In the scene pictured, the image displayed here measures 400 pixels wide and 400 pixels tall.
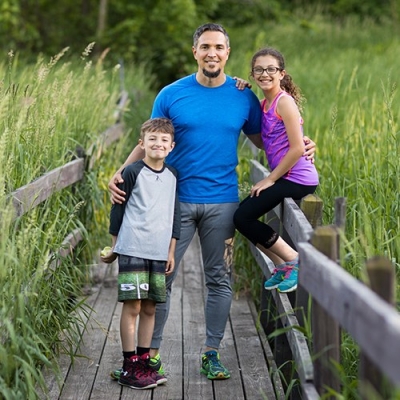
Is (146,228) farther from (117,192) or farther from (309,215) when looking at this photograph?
(309,215)

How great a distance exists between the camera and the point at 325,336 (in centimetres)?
332

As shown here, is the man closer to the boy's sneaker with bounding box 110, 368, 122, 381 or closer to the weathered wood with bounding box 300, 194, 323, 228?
the boy's sneaker with bounding box 110, 368, 122, 381

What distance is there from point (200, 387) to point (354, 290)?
→ 7.46 ft

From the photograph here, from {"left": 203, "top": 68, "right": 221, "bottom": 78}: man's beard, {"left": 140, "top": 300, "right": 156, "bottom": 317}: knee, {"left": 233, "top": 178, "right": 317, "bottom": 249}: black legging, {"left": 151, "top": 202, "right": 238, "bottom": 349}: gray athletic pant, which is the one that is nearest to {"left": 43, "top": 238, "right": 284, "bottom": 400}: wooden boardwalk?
{"left": 151, "top": 202, "right": 238, "bottom": 349}: gray athletic pant

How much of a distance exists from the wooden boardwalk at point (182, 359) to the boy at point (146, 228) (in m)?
0.21

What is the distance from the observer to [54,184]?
5266mm

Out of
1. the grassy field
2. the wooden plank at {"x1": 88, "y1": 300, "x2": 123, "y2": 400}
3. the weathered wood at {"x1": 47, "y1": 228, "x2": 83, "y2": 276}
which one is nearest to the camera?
the grassy field

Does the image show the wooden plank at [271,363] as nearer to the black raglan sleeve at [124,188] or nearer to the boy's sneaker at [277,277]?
the boy's sneaker at [277,277]

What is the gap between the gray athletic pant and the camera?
15.6 ft

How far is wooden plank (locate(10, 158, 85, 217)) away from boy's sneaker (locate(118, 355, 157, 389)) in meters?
0.95

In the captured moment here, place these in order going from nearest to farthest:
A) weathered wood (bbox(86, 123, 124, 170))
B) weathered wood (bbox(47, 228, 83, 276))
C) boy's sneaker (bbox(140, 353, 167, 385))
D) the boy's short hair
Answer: the boy's short hair
boy's sneaker (bbox(140, 353, 167, 385))
weathered wood (bbox(47, 228, 83, 276))
weathered wood (bbox(86, 123, 124, 170))

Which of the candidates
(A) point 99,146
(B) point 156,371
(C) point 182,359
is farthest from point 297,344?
(A) point 99,146

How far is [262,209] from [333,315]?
1909 mm

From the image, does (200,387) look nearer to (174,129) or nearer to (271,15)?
(174,129)
